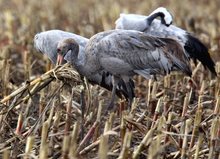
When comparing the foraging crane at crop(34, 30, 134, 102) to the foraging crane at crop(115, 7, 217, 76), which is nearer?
the foraging crane at crop(34, 30, 134, 102)

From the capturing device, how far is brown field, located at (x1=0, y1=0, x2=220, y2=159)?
3.78 m

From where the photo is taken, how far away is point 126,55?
5141 mm

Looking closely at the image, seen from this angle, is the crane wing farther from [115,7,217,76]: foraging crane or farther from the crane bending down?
[115,7,217,76]: foraging crane

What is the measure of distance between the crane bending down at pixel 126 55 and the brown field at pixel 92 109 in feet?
0.66

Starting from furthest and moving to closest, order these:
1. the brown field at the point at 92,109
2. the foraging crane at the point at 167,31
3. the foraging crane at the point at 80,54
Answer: the foraging crane at the point at 167,31 < the foraging crane at the point at 80,54 < the brown field at the point at 92,109

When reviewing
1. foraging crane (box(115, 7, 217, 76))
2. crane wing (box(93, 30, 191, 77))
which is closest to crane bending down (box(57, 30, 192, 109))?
crane wing (box(93, 30, 191, 77))

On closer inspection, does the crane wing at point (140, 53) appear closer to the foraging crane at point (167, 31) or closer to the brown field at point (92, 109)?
the brown field at point (92, 109)

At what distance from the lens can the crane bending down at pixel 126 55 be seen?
5.06 m

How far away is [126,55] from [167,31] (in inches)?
43.1

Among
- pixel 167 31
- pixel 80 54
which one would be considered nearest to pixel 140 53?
pixel 80 54

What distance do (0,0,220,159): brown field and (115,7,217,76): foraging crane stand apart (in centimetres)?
17

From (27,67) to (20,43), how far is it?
1.84 meters

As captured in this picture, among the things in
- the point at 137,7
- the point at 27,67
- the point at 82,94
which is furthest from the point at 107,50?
the point at 137,7

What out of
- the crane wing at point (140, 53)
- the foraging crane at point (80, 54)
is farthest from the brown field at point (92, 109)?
the crane wing at point (140, 53)
